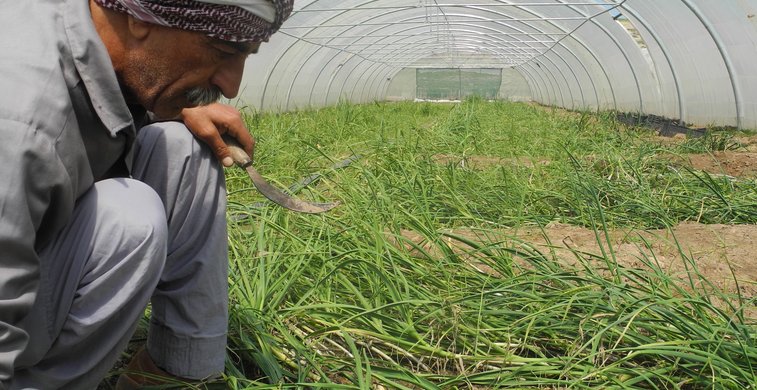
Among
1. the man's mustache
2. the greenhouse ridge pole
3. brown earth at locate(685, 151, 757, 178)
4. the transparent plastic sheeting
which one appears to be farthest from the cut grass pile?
the greenhouse ridge pole

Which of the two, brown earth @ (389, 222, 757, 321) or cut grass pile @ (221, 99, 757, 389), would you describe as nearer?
cut grass pile @ (221, 99, 757, 389)

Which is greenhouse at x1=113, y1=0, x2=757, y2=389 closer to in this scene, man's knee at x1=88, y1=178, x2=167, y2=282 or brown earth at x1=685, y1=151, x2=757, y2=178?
brown earth at x1=685, y1=151, x2=757, y2=178

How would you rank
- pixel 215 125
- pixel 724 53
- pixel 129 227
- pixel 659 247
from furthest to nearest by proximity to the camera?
pixel 724 53, pixel 659 247, pixel 215 125, pixel 129 227

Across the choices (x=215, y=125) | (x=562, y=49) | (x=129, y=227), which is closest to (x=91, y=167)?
(x=129, y=227)

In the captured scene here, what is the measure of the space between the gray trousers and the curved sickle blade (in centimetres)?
15

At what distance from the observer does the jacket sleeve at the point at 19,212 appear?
871mm

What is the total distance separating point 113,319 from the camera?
1.12 metres

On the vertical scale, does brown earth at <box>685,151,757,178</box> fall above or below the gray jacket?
below

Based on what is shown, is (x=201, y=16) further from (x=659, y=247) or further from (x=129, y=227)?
(x=659, y=247)

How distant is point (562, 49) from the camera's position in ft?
44.0

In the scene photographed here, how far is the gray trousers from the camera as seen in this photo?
41.8 inches

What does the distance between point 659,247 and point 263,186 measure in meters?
1.35

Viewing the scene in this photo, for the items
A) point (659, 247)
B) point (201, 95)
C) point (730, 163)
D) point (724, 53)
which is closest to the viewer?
point (201, 95)

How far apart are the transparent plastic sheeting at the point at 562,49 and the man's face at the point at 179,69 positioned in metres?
4.74
